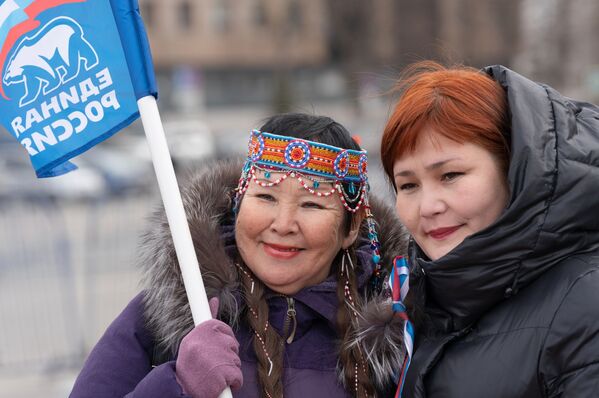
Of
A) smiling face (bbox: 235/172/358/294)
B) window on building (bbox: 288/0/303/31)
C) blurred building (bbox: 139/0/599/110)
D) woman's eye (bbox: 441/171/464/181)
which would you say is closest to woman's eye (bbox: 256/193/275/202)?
smiling face (bbox: 235/172/358/294)

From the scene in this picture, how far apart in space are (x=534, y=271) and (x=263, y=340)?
2.87 ft

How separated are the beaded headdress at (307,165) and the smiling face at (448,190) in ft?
1.17

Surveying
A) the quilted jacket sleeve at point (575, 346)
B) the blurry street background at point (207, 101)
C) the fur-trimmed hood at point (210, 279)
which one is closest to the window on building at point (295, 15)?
the blurry street background at point (207, 101)

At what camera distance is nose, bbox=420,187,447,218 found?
224 centimetres

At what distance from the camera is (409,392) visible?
7.62 feet

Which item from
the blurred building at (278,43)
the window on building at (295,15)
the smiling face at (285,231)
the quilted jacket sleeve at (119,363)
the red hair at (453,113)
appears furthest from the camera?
the window on building at (295,15)

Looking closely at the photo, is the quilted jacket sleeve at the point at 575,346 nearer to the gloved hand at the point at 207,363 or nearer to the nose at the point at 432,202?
the nose at the point at 432,202

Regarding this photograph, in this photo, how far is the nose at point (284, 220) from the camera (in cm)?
257

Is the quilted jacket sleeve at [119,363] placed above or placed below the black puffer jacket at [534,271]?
below

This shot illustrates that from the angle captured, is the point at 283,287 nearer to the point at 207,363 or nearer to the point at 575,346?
the point at 207,363

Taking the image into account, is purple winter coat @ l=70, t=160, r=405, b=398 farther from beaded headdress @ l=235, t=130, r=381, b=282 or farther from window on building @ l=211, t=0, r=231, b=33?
window on building @ l=211, t=0, r=231, b=33

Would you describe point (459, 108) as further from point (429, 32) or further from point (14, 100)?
point (429, 32)

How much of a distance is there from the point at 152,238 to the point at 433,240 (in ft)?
3.21

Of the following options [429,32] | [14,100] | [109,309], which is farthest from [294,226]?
[429,32]
